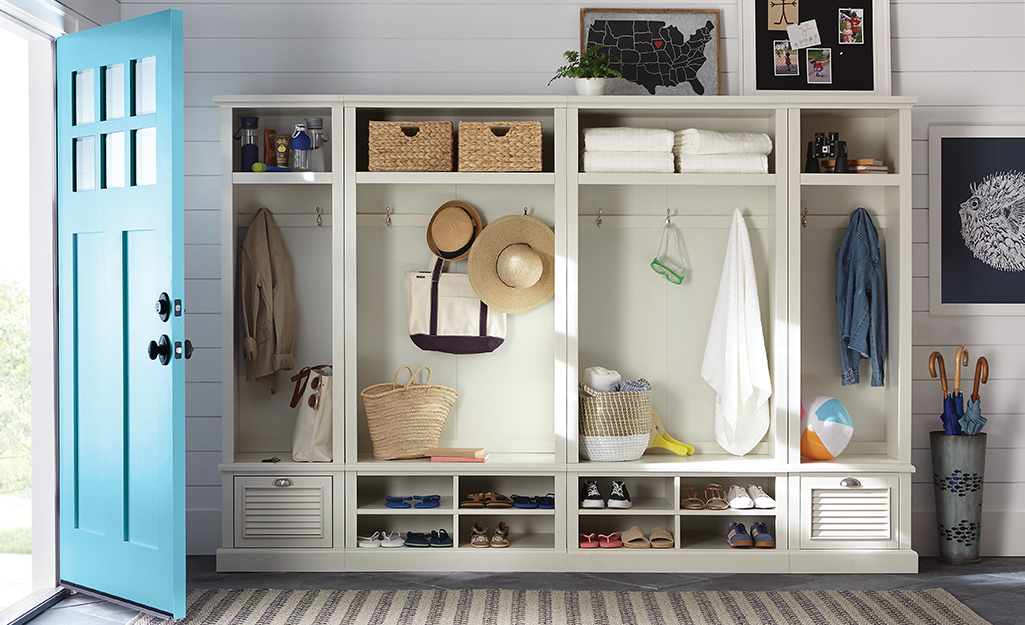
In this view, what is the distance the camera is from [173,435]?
2.66m

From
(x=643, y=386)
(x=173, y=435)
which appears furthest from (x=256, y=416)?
(x=643, y=386)

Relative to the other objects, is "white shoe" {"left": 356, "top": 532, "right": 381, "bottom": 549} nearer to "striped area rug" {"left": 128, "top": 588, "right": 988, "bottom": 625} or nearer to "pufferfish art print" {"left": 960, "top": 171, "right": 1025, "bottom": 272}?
"striped area rug" {"left": 128, "top": 588, "right": 988, "bottom": 625}

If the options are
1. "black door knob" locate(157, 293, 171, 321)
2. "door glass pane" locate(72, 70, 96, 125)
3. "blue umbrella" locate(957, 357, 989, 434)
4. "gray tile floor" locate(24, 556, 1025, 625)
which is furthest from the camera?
"blue umbrella" locate(957, 357, 989, 434)

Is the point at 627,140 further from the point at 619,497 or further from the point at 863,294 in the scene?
the point at 619,497

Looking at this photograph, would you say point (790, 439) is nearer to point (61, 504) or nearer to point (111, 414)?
point (111, 414)

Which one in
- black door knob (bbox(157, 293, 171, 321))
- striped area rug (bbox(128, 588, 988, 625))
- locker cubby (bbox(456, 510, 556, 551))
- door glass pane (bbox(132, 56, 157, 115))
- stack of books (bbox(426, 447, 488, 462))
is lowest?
striped area rug (bbox(128, 588, 988, 625))

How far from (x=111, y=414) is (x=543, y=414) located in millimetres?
1784

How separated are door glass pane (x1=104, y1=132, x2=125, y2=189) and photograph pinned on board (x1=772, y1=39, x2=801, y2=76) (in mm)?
2767

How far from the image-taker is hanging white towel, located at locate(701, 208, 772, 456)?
3355 mm

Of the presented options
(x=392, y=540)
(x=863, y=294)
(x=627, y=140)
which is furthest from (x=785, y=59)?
(x=392, y=540)

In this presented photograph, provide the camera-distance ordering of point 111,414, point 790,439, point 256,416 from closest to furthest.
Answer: point 111,414 < point 790,439 < point 256,416

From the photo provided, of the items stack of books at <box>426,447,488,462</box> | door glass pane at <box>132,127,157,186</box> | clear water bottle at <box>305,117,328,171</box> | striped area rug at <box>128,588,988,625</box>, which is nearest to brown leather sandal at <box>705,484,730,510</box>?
striped area rug at <box>128,588,988,625</box>

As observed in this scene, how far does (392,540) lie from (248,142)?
1.82 meters

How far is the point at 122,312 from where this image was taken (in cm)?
282
